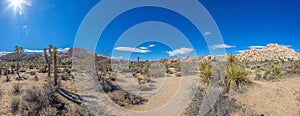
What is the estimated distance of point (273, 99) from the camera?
8.57 m

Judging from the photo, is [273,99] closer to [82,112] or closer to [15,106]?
[82,112]

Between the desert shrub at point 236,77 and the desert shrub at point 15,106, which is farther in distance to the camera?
the desert shrub at point 236,77

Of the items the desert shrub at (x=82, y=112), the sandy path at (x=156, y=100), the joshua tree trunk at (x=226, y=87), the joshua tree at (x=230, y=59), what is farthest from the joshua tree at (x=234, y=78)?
the desert shrub at (x=82, y=112)

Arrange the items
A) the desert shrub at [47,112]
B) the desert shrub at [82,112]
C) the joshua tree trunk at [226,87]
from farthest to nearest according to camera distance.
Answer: the joshua tree trunk at [226,87]
the desert shrub at [82,112]
the desert shrub at [47,112]

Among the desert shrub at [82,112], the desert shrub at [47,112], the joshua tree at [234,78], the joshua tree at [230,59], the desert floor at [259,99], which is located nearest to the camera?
the desert shrub at [47,112]

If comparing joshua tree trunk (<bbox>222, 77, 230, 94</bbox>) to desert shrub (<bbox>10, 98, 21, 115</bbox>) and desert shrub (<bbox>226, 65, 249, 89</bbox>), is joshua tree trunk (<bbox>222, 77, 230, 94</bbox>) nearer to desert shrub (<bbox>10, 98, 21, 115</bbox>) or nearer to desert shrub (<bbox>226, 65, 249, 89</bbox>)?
desert shrub (<bbox>226, 65, 249, 89</bbox>)

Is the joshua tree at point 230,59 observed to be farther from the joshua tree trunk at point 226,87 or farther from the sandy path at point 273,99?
the joshua tree trunk at point 226,87

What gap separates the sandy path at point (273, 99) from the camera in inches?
283

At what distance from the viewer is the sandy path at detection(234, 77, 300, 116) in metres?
7.18

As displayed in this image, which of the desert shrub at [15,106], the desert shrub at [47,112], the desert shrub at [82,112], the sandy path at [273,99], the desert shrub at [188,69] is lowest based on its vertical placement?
the sandy path at [273,99]

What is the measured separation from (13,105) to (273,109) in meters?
11.6

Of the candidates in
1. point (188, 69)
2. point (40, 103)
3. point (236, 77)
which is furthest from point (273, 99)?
point (188, 69)

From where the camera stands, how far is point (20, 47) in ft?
57.2

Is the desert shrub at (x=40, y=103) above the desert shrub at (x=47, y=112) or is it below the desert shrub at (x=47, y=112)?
above
